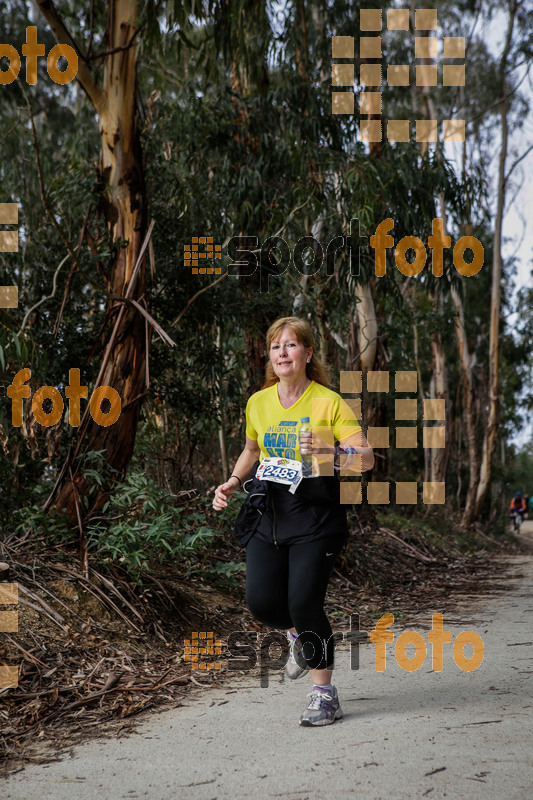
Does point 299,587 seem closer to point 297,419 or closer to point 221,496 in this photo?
point 221,496

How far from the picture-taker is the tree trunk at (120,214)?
5983 mm

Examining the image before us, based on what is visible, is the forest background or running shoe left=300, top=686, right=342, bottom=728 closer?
running shoe left=300, top=686, right=342, bottom=728

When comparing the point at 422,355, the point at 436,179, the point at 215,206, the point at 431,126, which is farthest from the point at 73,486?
the point at 422,355

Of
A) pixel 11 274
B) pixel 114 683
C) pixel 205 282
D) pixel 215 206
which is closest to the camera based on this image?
pixel 114 683

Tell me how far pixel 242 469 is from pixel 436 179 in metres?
6.25

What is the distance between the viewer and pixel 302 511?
370cm

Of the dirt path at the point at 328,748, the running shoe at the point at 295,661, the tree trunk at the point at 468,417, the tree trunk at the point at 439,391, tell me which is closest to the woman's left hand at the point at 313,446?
the running shoe at the point at 295,661

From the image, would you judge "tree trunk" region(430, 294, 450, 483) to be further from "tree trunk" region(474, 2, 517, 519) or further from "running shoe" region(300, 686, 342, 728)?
"running shoe" region(300, 686, 342, 728)

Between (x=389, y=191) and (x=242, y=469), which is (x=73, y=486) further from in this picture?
(x=389, y=191)

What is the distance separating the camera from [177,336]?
7.30 meters

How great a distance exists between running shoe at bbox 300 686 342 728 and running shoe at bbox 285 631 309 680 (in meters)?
0.26

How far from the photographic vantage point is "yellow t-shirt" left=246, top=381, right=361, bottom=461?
3.72 metres

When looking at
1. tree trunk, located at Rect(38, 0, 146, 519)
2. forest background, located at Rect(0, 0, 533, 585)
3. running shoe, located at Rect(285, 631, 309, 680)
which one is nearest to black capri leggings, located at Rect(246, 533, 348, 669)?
running shoe, located at Rect(285, 631, 309, 680)

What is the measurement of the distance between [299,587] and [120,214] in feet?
12.7
